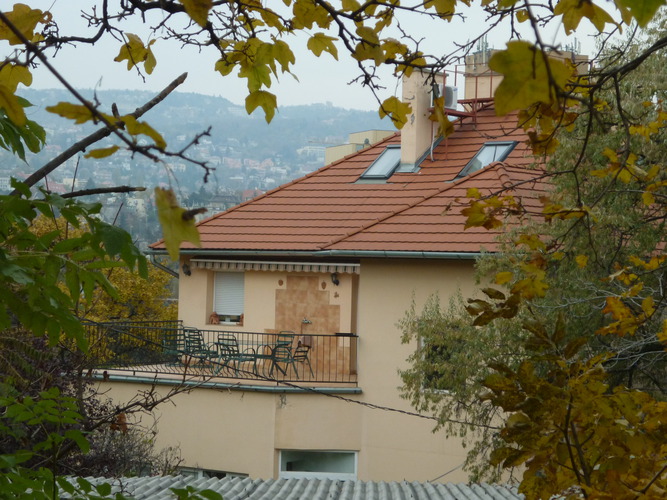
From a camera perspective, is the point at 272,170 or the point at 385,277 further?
the point at 272,170

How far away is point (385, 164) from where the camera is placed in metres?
22.4

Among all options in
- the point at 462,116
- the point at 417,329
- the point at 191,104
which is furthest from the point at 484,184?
the point at 191,104

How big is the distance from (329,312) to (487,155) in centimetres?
495

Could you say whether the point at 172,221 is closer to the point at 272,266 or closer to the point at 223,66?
the point at 223,66

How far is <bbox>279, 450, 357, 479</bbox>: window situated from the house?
25mm

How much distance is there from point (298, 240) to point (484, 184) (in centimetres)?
410

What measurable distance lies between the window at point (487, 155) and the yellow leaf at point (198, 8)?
60.8ft

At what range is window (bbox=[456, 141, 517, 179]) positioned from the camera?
2058cm

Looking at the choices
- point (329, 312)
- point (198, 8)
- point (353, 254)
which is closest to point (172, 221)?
point (198, 8)

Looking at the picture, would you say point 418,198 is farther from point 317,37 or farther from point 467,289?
point 317,37

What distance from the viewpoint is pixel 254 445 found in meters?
18.8

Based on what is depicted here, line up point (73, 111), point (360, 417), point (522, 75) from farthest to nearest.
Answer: point (360, 417) → point (73, 111) → point (522, 75)

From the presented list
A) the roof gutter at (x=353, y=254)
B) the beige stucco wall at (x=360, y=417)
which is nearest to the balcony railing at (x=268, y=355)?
the beige stucco wall at (x=360, y=417)

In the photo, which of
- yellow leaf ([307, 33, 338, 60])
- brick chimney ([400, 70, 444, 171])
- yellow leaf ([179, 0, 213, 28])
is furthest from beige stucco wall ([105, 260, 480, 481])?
yellow leaf ([179, 0, 213, 28])
